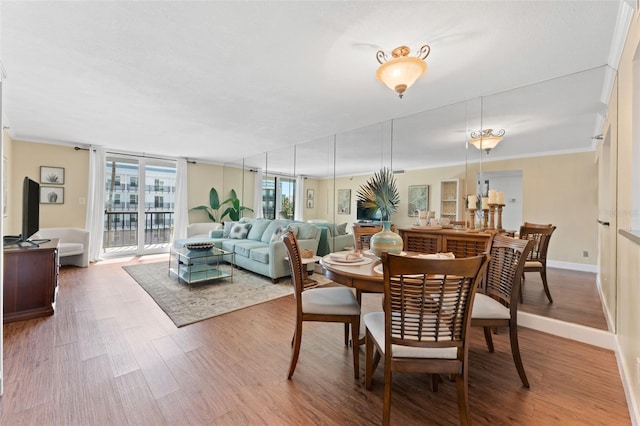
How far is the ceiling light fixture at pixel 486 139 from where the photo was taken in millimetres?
3091

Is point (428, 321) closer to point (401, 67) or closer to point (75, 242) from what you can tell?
point (401, 67)

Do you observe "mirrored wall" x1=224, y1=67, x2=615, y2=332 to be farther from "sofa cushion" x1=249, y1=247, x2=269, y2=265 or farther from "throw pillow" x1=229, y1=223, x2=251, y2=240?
"throw pillow" x1=229, y1=223, x2=251, y2=240

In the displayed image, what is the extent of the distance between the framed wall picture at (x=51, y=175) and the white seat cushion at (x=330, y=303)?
5.78m

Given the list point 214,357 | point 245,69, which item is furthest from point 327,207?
point 214,357

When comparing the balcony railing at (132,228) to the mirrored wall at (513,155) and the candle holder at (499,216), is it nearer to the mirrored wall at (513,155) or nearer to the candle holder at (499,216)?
the mirrored wall at (513,155)

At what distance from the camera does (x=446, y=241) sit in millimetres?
2938

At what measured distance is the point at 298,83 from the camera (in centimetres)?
257

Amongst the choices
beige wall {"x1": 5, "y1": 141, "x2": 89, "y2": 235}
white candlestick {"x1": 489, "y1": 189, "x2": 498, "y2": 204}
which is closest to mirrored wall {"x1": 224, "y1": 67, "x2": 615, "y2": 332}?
white candlestick {"x1": 489, "y1": 189, "x2": 498, "y2": 204}

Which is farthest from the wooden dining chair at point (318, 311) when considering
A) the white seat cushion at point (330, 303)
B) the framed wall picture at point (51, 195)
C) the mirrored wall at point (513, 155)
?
the framed wall picture at point (51, 195)

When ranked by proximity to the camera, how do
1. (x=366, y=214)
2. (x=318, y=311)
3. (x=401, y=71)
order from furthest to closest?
(x=366, y=214) → (x=401, y=71) → (x=318, y=311)

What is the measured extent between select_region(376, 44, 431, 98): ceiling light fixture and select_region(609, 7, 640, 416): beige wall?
1.15m

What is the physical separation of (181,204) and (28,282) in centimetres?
392

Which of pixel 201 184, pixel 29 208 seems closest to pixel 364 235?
pixel 29 208

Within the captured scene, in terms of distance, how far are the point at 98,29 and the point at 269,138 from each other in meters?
2.94
